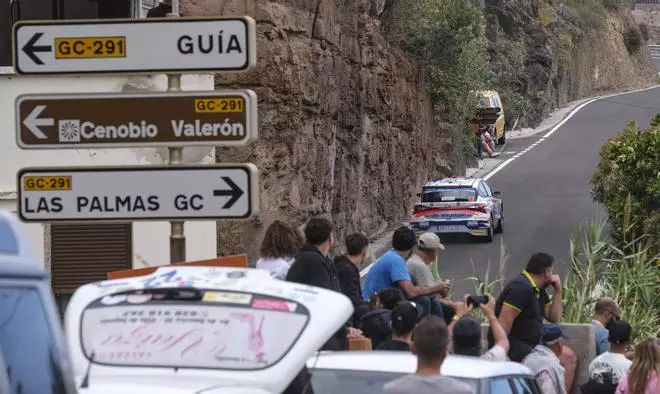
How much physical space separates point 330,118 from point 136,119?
18400 millimetres

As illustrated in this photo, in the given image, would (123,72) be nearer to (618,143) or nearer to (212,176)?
(212,176)

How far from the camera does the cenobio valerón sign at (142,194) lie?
832 centimetres

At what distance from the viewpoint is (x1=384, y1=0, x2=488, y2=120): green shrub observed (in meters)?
37.8

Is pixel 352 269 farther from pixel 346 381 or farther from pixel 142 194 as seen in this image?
pixel 346 381

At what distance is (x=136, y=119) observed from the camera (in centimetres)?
850

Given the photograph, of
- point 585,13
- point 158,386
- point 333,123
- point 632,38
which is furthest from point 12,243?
point 632,38

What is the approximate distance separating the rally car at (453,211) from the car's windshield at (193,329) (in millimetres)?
23748

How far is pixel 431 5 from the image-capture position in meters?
39.1

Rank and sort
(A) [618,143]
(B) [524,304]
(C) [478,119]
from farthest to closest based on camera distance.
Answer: (C) [478,119]
(A) [618,143]
(B) [524,304]

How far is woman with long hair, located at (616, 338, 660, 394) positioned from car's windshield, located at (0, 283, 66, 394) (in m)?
5.45

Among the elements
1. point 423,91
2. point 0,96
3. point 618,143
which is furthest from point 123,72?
point 423,91

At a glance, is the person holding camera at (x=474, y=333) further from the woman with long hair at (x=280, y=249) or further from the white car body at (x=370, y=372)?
the woman with long hair at (x=280, y=249)

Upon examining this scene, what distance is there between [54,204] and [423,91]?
3126cm

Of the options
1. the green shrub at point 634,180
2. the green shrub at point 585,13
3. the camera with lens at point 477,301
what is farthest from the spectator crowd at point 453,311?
the green shrub at point 585,13
